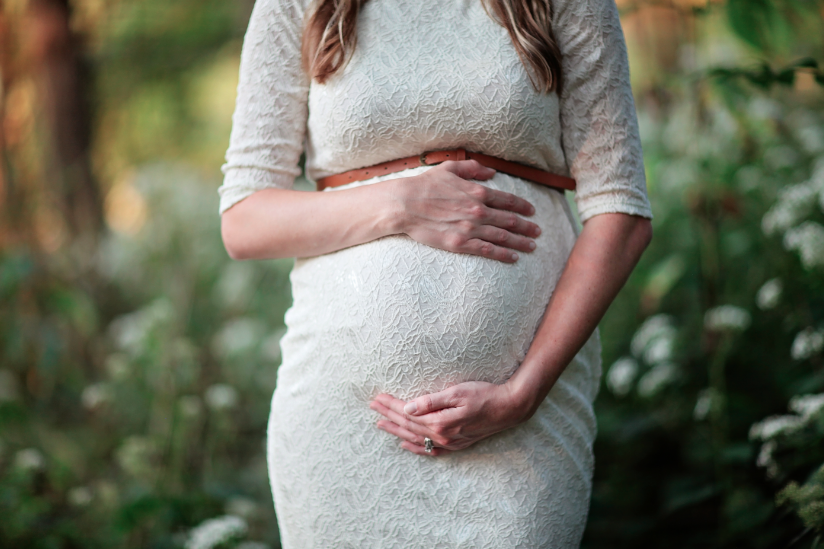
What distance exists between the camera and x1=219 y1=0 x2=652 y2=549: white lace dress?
1.07 m

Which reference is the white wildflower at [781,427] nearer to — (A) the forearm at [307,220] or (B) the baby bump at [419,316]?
(B) the baby bump at [419,316]

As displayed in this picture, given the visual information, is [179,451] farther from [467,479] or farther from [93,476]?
[467,479]

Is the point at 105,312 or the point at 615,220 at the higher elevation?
the point at 615,220

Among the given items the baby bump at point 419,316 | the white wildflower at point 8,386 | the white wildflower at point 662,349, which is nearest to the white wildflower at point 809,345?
the white wildflower at point 662,349

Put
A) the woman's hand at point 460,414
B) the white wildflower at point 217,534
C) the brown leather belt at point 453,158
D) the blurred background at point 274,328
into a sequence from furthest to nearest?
the blurred background at point 274,328
the white wildflower at point 217,534
the brown leather belt at point 453,158
the woman's hand at point 460,414

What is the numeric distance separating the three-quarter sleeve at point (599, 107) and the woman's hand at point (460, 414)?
424 mm

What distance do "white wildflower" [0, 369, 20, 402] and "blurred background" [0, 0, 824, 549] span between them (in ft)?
0.09

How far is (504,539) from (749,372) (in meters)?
1.79

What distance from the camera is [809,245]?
5.59ft

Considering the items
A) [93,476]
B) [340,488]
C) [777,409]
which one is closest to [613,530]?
[777,409]

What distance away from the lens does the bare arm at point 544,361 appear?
3.40 ft

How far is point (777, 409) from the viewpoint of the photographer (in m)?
2.18

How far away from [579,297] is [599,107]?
1.25 ft

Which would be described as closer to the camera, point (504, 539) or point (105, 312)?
point (504, 539)
